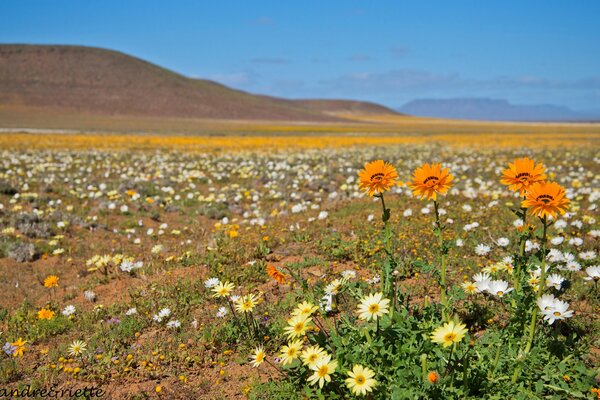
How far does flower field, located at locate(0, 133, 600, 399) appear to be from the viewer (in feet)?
10.6

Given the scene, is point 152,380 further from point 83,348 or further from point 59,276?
point 59,276

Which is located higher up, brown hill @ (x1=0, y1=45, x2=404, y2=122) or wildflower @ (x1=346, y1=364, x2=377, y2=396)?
brown hill @ (x1=0, y1=45, x2=404, y2=122)

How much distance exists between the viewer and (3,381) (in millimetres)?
4375

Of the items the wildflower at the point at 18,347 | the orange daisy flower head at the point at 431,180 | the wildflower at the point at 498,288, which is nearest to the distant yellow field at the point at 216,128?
the wildflower at the point at 18,347

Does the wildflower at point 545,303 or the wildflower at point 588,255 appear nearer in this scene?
the wildflower at point 545,303

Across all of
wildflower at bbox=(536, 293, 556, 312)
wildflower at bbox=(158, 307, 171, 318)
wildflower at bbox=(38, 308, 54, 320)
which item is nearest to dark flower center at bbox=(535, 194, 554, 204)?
wildflower at bbox=(536, 293, 556, 312)

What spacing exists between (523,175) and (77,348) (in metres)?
4.20

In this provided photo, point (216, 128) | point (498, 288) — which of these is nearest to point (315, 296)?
point (498, 288)

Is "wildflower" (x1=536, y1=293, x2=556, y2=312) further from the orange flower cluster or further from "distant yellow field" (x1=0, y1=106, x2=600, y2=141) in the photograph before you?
"distant yellow field" (x1=0, y1=106, x2=600, y2=141)

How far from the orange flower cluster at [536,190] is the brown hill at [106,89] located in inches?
4558

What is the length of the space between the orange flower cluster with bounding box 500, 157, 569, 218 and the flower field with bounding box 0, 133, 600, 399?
0.04 feet

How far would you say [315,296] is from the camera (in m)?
4.05

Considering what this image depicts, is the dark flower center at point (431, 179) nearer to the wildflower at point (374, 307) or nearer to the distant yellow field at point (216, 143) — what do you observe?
the wildflower at point (374, 307)

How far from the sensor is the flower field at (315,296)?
322cm
